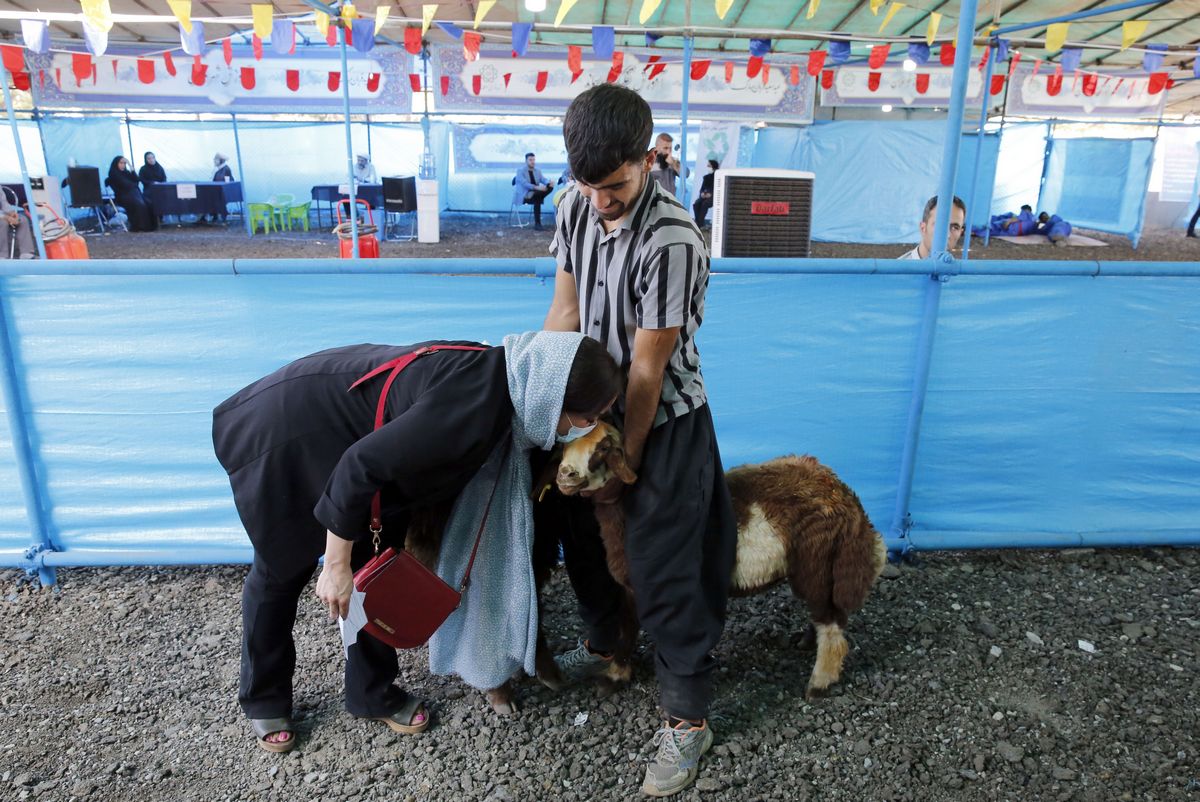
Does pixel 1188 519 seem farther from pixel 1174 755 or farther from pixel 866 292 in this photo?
pixel 866 292

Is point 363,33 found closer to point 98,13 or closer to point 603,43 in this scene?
point 603,43

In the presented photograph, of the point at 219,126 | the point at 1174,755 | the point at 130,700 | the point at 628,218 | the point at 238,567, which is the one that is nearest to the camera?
the point at 628,218

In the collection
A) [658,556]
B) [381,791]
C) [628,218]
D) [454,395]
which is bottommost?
[381,791]

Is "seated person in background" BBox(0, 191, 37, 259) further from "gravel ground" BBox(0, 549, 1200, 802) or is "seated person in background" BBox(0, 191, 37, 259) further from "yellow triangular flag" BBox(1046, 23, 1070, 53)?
"yellow triangular flag" BBox(1046, 23, 1070, 53)

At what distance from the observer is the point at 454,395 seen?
1920mm

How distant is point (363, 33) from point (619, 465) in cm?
1049

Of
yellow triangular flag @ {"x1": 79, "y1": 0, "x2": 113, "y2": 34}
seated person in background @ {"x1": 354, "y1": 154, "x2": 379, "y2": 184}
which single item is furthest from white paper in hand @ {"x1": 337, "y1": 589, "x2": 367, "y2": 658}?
seated person in background @ {"x1": 354, "y1": 154, "x2": 379, "y2": 184}

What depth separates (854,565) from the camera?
2.66m

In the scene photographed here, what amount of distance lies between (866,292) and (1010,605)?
1.50 metres

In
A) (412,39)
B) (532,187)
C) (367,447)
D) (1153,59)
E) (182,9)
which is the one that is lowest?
(367,447)

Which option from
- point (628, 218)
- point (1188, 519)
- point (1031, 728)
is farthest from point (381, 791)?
point (1188, 519)

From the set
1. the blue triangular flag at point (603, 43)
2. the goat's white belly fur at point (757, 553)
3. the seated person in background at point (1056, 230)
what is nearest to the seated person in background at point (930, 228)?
the goat's white belly fur at point (757, 553)

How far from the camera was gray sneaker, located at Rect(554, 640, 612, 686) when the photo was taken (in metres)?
2.89

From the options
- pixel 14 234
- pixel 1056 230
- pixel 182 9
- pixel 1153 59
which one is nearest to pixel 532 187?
pixel 182 9
